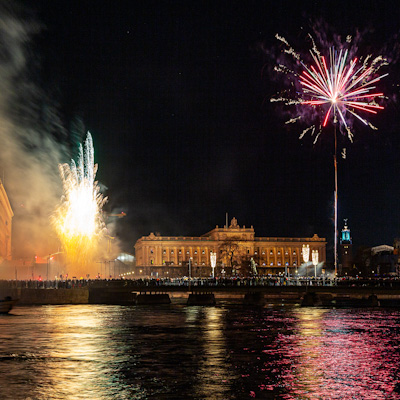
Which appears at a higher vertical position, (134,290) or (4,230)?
(4,230)

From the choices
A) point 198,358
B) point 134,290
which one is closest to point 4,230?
point 134,290

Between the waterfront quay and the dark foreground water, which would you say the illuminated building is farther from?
the dark foreground water

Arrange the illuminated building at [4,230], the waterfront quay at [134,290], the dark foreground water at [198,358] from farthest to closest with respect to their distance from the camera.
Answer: the illuminated building at [4,230] → the waterfront quay at [134,290] → the dark foreground water at [198,358]

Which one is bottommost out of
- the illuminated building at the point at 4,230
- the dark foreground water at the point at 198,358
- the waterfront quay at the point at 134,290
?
the dark foreground water at the point at 198,358

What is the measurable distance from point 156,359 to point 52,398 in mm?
10024

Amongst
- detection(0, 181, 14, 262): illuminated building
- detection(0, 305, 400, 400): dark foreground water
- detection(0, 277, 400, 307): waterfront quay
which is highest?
detection(0, 181, 14, 262): illuminated building

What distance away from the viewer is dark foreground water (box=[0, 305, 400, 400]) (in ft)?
75.2

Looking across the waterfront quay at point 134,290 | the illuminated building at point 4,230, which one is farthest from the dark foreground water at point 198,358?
the illuminated building at point 4,230

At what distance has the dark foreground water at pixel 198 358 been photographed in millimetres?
22906

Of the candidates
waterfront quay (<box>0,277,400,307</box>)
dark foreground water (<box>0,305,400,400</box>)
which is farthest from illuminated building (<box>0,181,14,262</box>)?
dark foreground water (<box>0,305,400,400</box>)

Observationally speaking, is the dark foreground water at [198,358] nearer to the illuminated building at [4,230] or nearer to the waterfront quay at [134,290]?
the waterfront quay at [134,290]

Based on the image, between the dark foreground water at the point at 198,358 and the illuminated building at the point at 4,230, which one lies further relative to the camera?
the illuminated building at the point at 4,230

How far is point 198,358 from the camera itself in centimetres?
3133

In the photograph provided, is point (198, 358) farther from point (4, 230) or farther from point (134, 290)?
point (4, 230)
